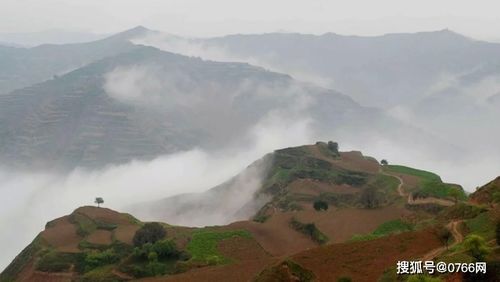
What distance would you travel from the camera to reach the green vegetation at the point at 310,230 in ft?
232

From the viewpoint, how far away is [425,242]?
40.4 metres

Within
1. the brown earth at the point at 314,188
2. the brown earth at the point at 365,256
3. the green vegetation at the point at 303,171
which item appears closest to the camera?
the brown earth at the point at 365,256

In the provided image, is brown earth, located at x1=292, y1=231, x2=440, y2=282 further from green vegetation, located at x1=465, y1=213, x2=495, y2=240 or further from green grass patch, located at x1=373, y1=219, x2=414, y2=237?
green grass patch, located at x1=373, y1=219, x2=414, y2=237

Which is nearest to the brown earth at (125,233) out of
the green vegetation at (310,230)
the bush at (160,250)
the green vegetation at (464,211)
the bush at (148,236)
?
the bush at (148,236)

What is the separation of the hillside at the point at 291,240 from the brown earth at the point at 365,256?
0.25 ft

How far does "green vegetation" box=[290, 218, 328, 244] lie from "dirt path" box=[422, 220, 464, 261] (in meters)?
29.2

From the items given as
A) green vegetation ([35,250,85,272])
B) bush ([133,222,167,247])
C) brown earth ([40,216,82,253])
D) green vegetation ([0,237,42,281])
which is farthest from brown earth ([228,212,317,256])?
green vegetation ([0,237,42,281])

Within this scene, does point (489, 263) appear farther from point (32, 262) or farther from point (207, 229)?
point (32, 262)

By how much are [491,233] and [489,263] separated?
872 cm

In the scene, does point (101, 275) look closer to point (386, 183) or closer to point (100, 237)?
point (100, 237)

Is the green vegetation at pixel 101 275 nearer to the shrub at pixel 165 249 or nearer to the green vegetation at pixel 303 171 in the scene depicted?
the shrub at pixel 165 249

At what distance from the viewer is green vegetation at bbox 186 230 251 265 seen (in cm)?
5893

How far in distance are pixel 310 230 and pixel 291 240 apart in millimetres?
3249

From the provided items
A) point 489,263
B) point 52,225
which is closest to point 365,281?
point 489,263
